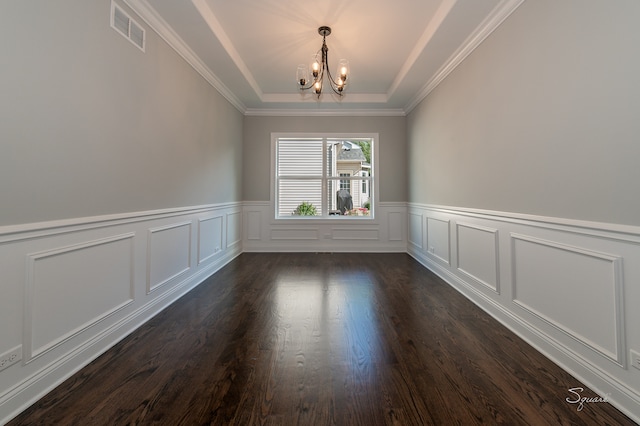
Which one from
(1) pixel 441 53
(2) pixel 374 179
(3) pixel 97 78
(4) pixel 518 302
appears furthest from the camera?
(2) pixel 374 179

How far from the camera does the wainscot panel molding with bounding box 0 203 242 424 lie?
1.29 m

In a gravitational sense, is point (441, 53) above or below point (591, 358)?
above

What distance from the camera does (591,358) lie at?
149 cm

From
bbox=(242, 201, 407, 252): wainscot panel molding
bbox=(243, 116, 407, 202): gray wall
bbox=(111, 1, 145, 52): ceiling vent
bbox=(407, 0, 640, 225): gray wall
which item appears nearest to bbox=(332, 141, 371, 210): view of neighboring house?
bbox=(243, 116, 407, 202): gray wall

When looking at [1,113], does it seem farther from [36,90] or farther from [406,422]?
[406,422]

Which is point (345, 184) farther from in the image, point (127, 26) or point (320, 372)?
point (320, 372)

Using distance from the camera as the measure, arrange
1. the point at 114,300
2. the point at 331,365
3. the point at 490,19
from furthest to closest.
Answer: the point at 490,19, the point at 114,300, the point at 331,365

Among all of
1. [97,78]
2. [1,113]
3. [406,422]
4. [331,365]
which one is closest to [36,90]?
[1,113]

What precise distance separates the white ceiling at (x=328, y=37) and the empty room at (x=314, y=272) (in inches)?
1.1

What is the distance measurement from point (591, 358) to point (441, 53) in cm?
304

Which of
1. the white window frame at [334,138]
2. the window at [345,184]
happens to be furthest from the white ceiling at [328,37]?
the window at [345,184]

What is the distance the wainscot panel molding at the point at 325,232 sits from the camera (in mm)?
5113

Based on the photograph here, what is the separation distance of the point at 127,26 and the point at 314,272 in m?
3.15

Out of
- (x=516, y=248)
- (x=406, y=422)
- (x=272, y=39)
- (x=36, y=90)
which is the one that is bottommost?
(x=406, y=422)
